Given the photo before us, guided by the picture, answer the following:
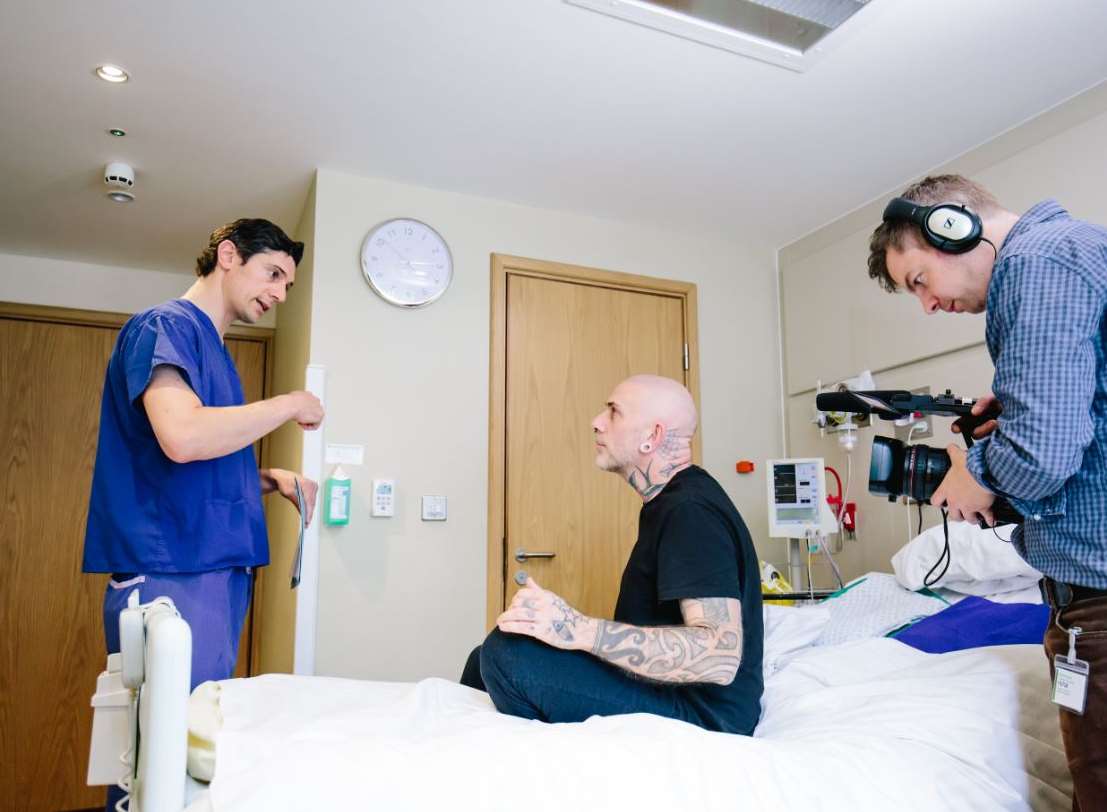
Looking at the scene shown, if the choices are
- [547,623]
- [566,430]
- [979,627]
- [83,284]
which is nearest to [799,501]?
[566,430]

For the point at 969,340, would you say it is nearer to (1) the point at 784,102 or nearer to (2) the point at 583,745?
(1) the point at 784,102

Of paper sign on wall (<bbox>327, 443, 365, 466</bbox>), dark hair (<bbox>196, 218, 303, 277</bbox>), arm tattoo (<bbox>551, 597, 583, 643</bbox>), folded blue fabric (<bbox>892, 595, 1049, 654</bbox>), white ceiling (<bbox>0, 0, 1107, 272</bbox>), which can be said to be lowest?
folded blue fabric (<bbox>892, 595, 1049, 654</bbox>)

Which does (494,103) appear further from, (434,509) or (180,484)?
(180,484)

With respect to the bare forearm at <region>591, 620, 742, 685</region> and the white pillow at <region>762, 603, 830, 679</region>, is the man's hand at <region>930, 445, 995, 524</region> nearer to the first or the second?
the bare forearm at <region>591, 620, 742, 685</region>

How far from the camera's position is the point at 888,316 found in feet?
10.3

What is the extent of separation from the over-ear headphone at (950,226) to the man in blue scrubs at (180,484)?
120cm

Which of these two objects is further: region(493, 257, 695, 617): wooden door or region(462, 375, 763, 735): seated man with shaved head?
region(493, 257, 695, 617): wooden door

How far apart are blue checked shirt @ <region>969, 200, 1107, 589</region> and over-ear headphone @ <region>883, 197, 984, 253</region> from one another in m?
0.07

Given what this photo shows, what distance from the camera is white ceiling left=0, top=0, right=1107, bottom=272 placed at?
2229 millimetres

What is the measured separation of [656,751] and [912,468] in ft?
1.96

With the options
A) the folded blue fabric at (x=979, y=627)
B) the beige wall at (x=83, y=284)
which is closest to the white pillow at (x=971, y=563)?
the folded blue fabric at (x=979, y=627)

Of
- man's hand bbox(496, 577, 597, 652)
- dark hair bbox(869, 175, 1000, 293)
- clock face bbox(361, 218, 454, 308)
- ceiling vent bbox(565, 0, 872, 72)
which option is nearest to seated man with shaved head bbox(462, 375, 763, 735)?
man's hand bbox(496, 577, 597, 652)

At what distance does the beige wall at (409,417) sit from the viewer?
2875mm

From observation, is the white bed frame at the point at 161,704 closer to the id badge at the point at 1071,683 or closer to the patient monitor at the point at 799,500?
the id badge at the point at 1071,683
